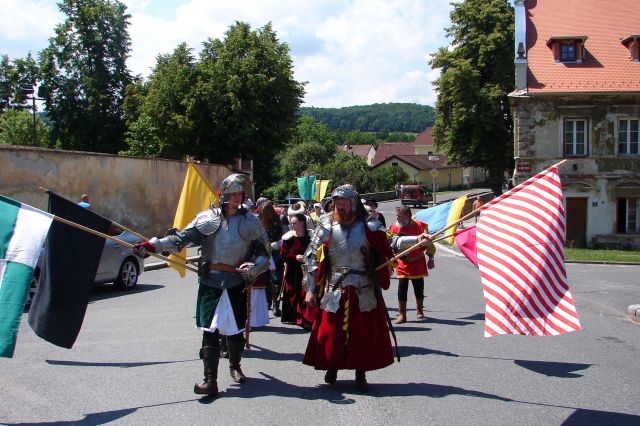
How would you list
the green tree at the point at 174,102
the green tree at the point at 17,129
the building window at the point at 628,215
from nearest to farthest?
the building window at the point at 628,215
the green tree at the point at 174,102
the green tree at the point at 17,129

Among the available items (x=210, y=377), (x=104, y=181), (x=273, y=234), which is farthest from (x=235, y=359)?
(x=104, y=181)

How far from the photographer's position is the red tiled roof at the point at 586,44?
2822cm

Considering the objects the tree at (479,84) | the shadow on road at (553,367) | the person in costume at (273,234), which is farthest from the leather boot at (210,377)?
the tree at (479,84)

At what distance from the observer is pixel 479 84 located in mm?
38656

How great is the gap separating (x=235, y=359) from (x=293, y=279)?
9.58 feet

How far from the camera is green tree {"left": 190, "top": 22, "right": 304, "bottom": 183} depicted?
1387 inches

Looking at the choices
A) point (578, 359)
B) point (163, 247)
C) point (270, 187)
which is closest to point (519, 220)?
point (578, 359)

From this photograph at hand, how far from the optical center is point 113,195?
21.8 m

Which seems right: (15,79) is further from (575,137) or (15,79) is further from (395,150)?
(395,150)

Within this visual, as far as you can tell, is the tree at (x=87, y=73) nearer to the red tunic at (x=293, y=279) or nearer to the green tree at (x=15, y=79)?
the green tree at (x=15, y=79)

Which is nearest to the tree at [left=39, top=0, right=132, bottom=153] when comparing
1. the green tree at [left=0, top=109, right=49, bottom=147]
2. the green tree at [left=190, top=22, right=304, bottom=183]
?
the green tree at [left=0, top=109, right=49, bottom=147]

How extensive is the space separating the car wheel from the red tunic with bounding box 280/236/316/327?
5.49 metres

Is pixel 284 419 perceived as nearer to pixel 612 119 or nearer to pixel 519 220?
pixel 519 220

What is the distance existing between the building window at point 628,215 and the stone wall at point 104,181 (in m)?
18.2
